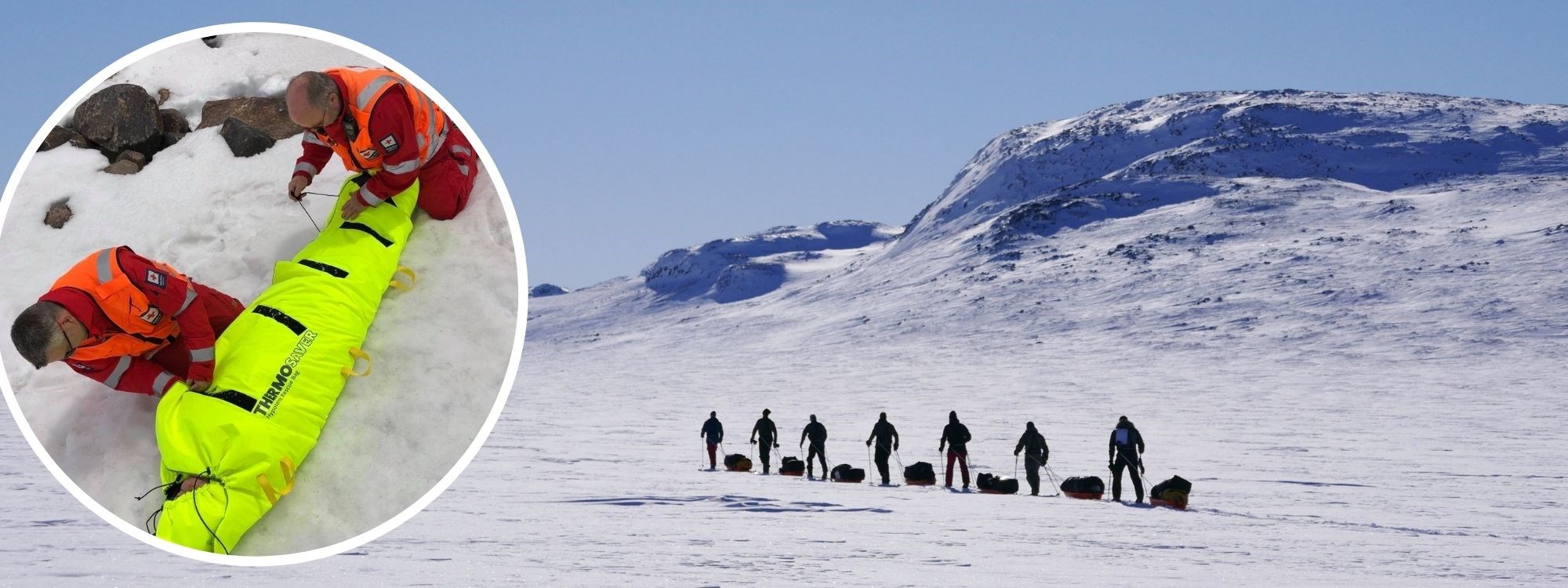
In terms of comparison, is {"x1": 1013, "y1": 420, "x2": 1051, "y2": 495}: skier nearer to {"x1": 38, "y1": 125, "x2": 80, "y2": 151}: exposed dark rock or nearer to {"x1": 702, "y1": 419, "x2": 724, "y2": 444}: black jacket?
{"x1": 702, "y1": 419, "x2": 724, "y2": 444}: black jacket

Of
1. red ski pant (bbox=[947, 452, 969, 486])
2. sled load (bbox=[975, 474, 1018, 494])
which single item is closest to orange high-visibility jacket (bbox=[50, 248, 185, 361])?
sled load (bbox=[975, 474, 1018, 494])

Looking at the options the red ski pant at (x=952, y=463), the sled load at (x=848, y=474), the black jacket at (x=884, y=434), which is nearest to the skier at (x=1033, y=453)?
the red ski pant at (x=952, y=463)

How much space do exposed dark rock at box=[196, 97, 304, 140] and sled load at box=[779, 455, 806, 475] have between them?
13.5 metres

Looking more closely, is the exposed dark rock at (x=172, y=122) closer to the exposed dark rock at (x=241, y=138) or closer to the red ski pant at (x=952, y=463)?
the exposed dark rock at (x=241, y=138)

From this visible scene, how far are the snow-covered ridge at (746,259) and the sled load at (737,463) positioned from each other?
6735 centimetres

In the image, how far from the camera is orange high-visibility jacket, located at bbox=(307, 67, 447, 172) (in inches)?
162

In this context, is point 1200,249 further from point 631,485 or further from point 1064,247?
point 631,485

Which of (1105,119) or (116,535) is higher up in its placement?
(1105,119)

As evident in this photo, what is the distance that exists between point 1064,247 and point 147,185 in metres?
65.8

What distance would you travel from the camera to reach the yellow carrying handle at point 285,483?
392 centimetres

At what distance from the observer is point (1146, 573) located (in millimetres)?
8484

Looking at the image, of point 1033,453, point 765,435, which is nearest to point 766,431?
point 765,435

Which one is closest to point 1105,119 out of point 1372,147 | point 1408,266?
point 1372,147

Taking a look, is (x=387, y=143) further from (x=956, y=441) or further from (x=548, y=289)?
(x=548, y=289)
